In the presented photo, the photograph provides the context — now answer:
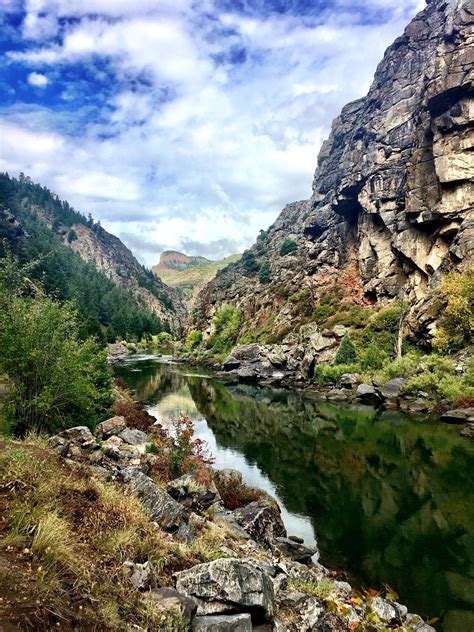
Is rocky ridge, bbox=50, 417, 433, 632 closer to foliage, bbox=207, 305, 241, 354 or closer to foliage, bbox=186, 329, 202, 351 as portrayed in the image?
foliage, bbox=207, 305, 241, 354

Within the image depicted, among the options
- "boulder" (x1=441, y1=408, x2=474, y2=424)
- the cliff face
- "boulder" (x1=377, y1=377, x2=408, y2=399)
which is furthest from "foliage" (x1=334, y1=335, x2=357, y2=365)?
"boulder" (x1=441, y1=408, x2=474, y2=424)

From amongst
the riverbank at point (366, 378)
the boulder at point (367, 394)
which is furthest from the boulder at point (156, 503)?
the boulder at point (367, 394)

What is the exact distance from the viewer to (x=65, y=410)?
2011cm

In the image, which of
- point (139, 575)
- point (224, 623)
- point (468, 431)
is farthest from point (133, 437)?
point (468, 431)

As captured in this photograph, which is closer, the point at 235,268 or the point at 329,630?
the point at 329,630

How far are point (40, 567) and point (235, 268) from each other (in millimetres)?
152230

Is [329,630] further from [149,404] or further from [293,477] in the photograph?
[149,404]

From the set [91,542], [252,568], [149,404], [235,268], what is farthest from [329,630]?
[235,268]

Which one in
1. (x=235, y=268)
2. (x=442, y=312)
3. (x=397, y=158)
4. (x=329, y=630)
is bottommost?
(x=329, y=630)

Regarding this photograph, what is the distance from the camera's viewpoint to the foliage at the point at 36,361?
1692cm

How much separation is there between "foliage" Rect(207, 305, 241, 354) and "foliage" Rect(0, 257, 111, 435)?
8700 centimetres

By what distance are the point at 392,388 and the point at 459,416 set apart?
1236 cm

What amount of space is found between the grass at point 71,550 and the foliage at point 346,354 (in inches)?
2213

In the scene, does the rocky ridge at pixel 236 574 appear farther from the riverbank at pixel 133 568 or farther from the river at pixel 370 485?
the river at pixel 370 485
